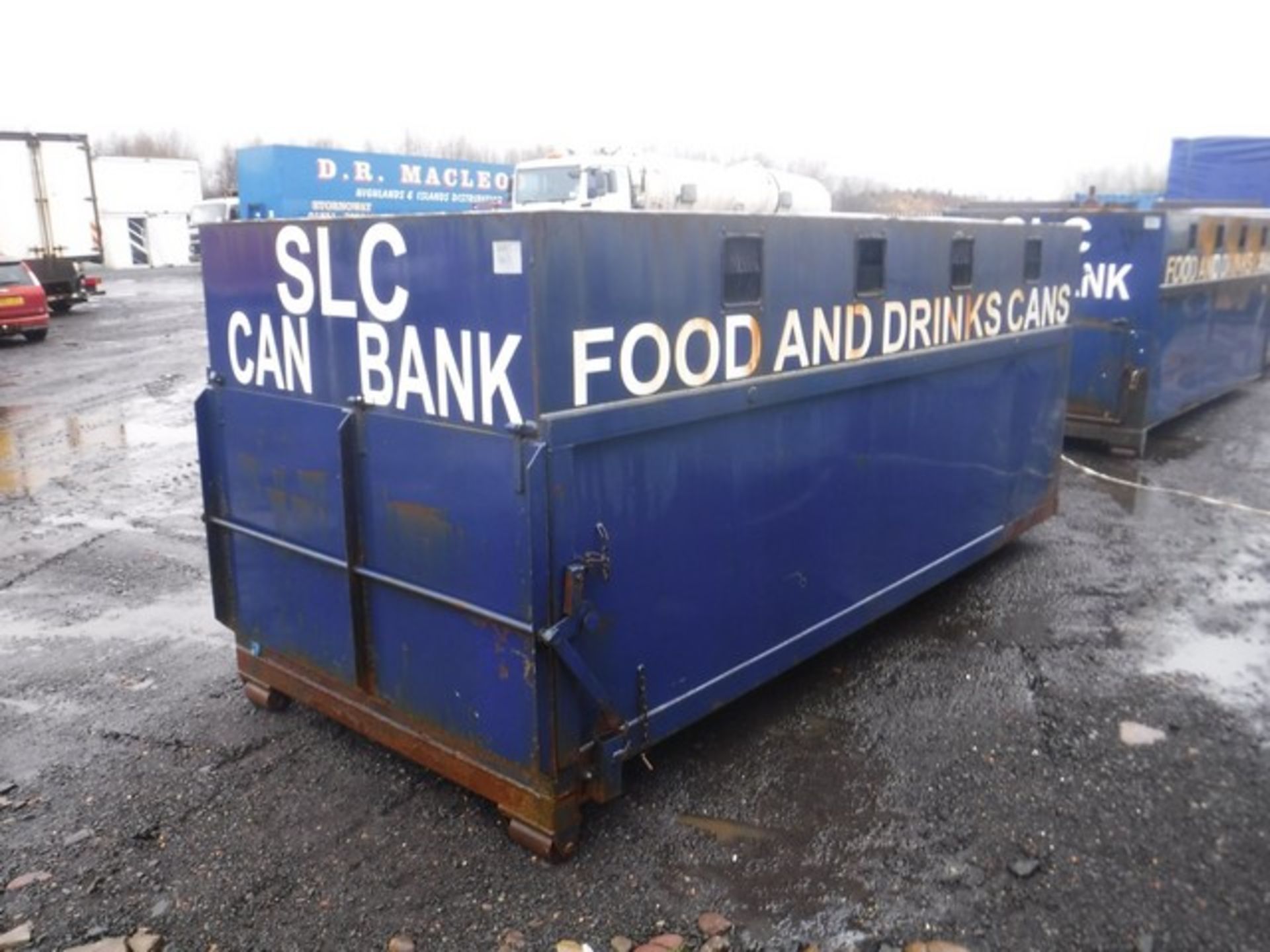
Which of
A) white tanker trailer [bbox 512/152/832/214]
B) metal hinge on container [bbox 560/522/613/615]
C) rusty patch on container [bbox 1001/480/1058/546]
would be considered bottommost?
rusty patch on container [bbox 1001/480/1058/546]

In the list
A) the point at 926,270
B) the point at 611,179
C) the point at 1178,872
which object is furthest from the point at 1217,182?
the point at 1178,872

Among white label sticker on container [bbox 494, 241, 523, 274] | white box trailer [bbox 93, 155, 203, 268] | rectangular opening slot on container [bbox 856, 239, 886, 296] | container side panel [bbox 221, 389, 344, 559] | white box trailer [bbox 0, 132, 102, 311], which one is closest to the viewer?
white label sticker on container [bbox 494, 241, 523, 274]

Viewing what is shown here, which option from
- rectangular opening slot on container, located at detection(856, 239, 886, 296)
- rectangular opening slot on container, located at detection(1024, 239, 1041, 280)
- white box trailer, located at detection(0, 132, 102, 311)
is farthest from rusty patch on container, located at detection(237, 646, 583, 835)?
white box trailer, located at detection(0, 132, 102, 311)

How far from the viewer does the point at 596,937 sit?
10.6 feet

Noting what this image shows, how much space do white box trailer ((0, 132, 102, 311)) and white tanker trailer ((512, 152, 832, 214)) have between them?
11.6 metres

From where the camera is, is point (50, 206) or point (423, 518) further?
point (50, 206)

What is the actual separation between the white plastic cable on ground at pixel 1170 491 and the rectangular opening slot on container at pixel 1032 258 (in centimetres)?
332

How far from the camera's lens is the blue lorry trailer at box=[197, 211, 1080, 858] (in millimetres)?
3387

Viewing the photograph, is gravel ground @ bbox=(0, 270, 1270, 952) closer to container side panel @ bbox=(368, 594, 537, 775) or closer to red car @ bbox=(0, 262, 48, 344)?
container side panel @ bbox=(368, 594, 537, 775)

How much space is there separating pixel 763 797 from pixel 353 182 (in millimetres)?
30575

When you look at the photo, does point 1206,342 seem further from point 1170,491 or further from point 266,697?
point 266,697

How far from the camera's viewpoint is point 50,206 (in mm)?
23359

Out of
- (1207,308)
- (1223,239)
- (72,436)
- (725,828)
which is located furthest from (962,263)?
(72,436)

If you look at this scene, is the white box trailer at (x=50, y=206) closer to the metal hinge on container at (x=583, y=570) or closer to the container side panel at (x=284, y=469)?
the container side panel at (x=284, y=469)
